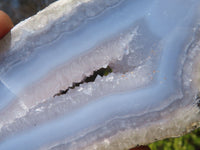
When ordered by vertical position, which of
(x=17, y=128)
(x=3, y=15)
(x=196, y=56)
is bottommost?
(x=196, y=56)

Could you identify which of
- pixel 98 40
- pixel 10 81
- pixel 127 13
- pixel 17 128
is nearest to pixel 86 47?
pixel 98 40

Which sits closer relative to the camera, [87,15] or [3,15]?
[87,15]

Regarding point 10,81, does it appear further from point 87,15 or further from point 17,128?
point 87,15

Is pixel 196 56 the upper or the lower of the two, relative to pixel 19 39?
lower

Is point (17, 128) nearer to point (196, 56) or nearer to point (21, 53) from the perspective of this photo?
point (21, 53)

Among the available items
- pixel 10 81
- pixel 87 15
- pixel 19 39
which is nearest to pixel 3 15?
pixel 19 39

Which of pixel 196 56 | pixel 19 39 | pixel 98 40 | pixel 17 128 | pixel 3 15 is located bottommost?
pixel 196 56
